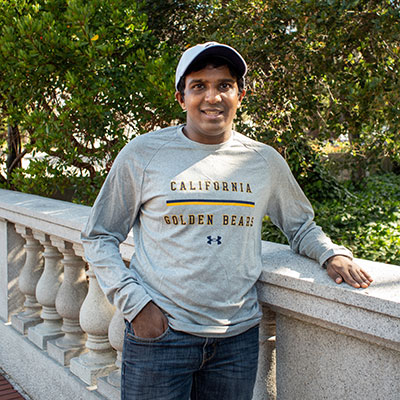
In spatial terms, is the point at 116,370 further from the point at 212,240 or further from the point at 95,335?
the point at 212,240

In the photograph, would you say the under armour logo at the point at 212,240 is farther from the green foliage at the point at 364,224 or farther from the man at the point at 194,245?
the green foliage at the point at 364,224

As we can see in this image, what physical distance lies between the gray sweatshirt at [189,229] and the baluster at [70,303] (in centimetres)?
127

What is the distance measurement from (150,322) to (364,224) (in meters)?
3.98

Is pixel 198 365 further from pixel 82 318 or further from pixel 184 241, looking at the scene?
pixel 82 318

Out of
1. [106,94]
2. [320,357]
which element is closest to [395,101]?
[106,94]

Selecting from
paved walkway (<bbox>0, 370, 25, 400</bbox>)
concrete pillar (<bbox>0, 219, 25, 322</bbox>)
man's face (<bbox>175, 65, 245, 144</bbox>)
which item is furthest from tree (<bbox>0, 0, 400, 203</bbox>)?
man's face (<bbox>175, 65, 245, 144</bbox>)

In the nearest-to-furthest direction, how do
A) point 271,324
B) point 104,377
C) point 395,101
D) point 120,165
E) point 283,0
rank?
point 120,165
point 271,324
point 104,377
point 395,101
point 283,0

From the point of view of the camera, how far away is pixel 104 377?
9.36 feet

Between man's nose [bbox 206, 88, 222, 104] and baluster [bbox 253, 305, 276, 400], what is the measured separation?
2.85ft

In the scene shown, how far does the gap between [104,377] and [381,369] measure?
166cm

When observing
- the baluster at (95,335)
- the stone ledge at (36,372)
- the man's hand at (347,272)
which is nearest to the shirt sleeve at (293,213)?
the man's hand at (347,272)

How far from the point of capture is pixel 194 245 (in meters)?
1.84

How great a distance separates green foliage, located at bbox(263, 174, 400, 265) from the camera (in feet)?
14.7

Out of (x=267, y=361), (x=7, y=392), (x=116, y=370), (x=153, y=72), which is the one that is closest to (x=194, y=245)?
(x=267, y=361)
